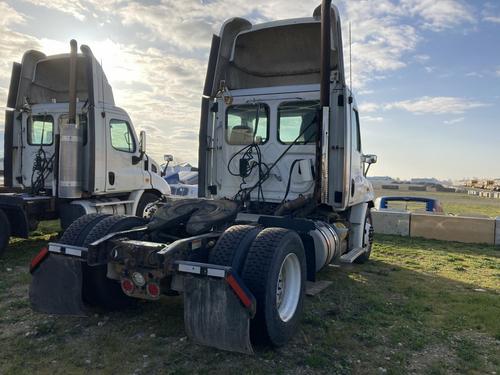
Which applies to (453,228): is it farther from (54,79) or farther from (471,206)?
(471,206)

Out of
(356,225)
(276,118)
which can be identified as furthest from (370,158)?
(276,118)

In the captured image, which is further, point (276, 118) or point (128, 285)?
point (276, 118)

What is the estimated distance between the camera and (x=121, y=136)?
9.24m

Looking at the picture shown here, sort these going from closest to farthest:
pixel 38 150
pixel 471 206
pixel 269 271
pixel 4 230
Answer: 1. pixel 269 271
2. pixel 4 230
3. pixel 38 150
4. pixel 471 206

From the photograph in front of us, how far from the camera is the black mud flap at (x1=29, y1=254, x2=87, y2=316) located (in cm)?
413

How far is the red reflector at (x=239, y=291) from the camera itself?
10.8 feet

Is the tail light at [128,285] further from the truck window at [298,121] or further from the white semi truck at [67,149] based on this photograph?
the white semi truck at [67,149]

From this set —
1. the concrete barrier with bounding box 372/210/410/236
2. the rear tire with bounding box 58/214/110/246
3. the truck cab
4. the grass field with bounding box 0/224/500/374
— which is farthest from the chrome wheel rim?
the concrete barrier with bounding box 372/210/410/236

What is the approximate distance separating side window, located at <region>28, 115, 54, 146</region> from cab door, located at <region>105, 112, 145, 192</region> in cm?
146

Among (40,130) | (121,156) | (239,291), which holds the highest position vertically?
(40,130)

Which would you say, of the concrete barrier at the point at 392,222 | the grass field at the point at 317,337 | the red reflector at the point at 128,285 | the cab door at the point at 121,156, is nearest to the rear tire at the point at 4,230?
the grass field at the point at 317,337

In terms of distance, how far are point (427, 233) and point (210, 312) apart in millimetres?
9509

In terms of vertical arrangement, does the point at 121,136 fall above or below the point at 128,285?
above

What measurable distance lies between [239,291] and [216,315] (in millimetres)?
285
